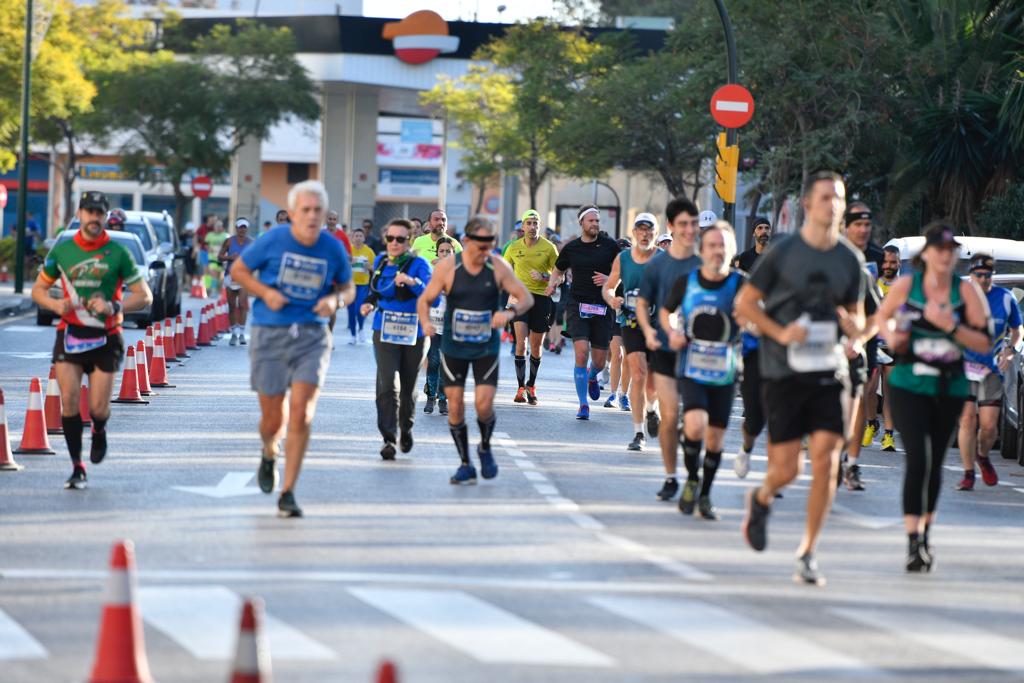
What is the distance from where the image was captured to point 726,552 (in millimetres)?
11156

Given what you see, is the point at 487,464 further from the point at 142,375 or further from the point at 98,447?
the point at 142,375

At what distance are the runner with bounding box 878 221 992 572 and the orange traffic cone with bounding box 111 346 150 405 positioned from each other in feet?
35.5

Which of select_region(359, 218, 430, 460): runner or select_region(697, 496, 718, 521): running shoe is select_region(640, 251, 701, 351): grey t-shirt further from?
select_region(359, 218, 430, 460): runner

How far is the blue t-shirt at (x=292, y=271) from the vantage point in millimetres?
12125

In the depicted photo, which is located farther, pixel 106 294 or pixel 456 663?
pixel 106 294

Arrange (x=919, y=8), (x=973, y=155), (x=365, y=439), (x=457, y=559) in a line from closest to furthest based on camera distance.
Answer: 1. (x=457, y=559)
2. (x=365, y=439)
3. (x=973, y=155)
4. (x=919, y=8)

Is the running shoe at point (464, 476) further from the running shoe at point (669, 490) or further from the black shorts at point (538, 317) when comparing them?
the black shorts at point (538, 317)

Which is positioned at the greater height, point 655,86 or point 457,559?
point 655,86

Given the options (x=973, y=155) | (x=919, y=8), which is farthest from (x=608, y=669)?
(x=919, y=8)

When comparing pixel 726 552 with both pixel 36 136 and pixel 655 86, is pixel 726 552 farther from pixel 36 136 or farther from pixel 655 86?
pixel 36 136

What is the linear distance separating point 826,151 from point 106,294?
24.5 m

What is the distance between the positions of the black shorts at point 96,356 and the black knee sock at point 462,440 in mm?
2386

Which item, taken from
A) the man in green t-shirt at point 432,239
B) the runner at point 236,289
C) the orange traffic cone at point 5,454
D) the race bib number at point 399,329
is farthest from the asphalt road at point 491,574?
the runner at point 236,289

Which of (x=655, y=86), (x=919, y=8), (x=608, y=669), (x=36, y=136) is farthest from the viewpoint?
(x=36, y=136)
